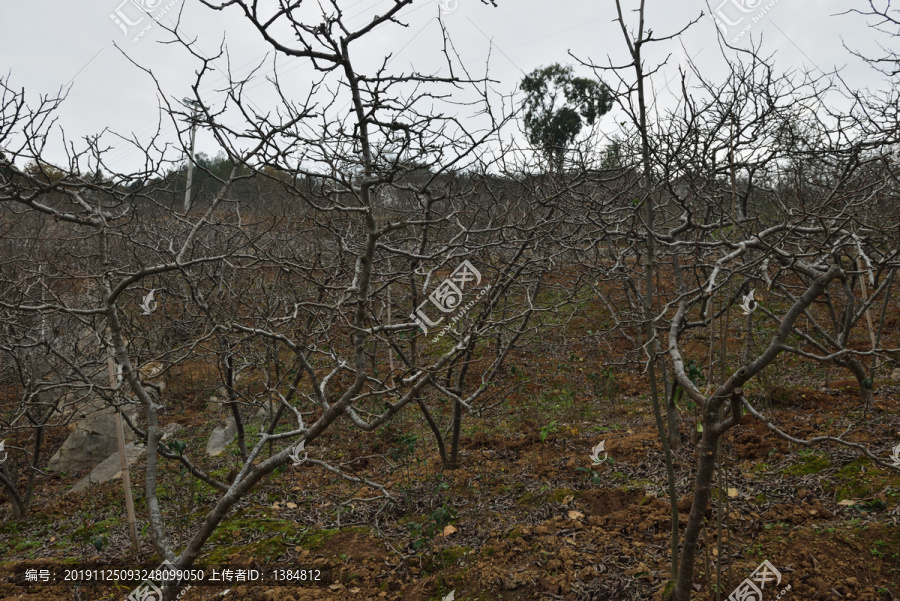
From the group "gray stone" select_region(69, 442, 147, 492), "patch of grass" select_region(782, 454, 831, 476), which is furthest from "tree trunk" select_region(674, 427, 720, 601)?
"gray stone" select_region(69, 442, 147, 492)

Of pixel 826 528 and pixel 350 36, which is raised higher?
pixel 350 36

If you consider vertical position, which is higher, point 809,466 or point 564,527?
point 809,466

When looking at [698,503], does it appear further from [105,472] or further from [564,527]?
[105,472]

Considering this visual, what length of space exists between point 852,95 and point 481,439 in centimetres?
527

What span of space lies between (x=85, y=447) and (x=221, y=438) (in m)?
2.06

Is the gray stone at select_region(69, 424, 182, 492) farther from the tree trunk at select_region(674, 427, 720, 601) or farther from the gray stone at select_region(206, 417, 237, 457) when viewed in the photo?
Answer: the tree trunk at select_region(674, 427, 720, 601)

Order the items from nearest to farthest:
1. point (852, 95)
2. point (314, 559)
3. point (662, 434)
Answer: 1. point (662, 434)
2. point (314, 559)
3. point (852, 95)

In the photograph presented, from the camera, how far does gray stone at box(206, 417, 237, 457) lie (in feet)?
23.0

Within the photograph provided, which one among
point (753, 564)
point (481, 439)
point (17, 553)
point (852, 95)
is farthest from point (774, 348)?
point (17, 553)

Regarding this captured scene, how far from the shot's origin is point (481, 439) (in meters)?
5.84

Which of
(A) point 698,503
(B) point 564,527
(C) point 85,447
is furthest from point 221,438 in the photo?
(A) point 698,503

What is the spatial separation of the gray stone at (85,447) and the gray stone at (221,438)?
1.22 metres

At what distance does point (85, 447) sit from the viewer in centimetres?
754

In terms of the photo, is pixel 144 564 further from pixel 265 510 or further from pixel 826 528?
pixel 826 528
